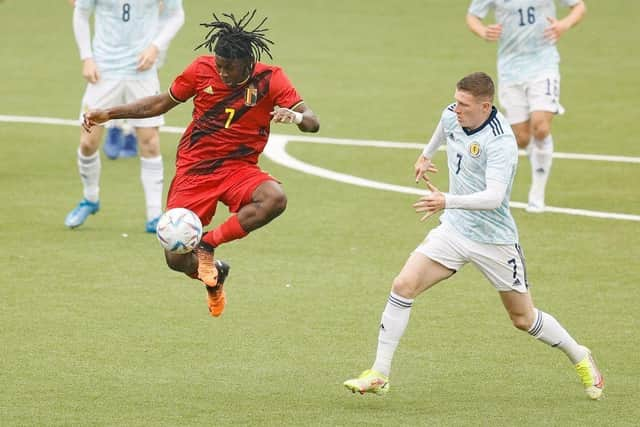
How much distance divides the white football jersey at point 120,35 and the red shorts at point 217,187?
411 cm

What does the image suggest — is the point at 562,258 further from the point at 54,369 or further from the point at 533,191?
the point at 54,369

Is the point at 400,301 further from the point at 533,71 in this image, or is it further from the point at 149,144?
the point at 533,71

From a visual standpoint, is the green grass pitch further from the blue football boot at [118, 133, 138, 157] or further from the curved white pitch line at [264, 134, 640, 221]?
the blue football boot at [118, 133, 138, 157]

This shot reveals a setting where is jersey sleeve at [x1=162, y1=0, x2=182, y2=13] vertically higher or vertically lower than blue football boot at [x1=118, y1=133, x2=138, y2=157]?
higher

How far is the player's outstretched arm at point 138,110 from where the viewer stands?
10695 millimetres

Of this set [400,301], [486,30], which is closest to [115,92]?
[486,30]

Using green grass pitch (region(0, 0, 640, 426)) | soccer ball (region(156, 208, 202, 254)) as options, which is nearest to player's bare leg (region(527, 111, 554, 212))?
green grass pitch (region(0, 0, 640, 426))

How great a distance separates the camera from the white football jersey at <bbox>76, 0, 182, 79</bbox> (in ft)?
48.0

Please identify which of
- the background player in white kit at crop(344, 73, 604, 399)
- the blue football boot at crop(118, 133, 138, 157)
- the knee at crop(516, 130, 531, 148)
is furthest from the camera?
the blue football boot at crop(118, 133, 138, 157)

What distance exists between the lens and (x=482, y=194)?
8.98 m

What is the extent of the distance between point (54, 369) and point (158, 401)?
109 centimetres

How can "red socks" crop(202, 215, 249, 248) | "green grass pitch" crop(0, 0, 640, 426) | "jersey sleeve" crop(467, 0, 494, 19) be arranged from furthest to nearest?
"jersey sleeve" crop(467, 0, 494, 19), "red socks" crop(202, 215, 249, 248), "green grass pitch" crop(0, 0, 640, 426)

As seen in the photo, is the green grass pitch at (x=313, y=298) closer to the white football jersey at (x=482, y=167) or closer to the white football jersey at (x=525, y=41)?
the white football jersey at (x=482, y=167)

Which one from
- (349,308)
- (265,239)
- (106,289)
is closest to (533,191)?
(265,239)
